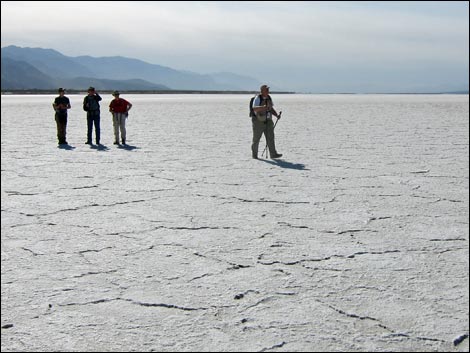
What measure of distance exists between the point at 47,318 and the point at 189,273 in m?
1.18

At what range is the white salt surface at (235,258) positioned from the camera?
11.0ft

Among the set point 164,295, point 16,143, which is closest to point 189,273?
point 164,295

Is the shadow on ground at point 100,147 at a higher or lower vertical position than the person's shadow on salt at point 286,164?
A: higher

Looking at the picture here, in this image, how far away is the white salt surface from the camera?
11.0 feet

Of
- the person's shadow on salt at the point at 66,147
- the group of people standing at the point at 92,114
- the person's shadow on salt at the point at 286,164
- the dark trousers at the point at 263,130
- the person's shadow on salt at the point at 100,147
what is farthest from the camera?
the group of people standing at the point at 92,114

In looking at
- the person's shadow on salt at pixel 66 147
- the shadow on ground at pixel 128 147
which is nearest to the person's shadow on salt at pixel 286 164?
the shadow on ground at pixel 128 147

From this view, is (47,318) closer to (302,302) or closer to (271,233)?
(302,302)

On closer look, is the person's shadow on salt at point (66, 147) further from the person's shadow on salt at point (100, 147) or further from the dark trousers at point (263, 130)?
the dark trousers at point (263, 130)

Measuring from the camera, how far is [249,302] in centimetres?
376

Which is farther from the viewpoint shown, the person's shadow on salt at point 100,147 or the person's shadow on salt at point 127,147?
the person's shadow on salt at point 127,147

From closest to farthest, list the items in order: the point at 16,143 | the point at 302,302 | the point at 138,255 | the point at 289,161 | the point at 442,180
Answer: the point at 302,302
the point at 138,255
the point at 442,180
the point at 289,161
the point at 16,143

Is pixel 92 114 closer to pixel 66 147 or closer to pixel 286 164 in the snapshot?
pixel 66 147

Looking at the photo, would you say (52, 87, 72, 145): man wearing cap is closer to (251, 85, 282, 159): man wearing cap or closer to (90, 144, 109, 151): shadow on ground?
(90, 144, 109, 151): shadow on ground

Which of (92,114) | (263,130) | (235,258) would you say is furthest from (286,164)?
(92,114)
